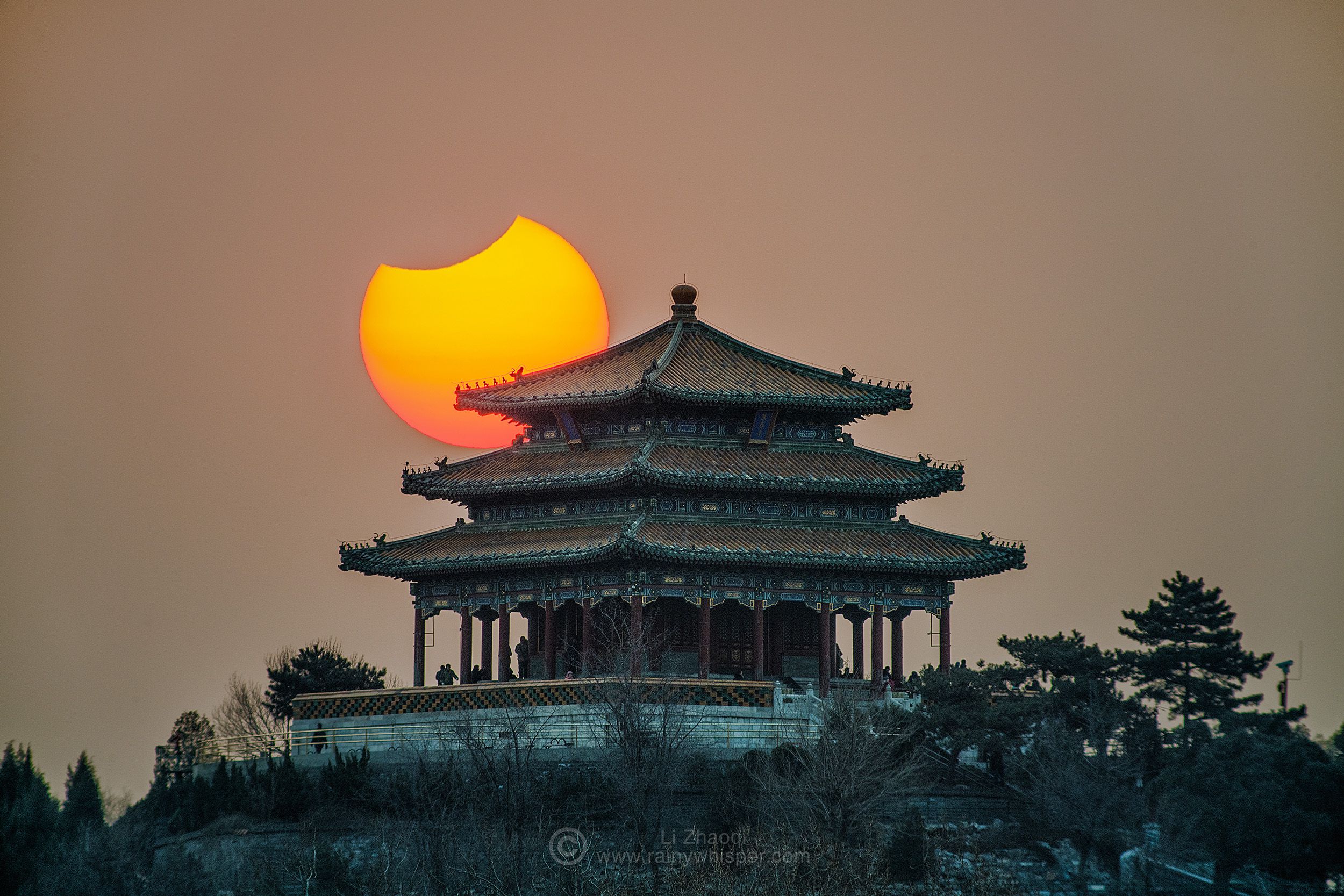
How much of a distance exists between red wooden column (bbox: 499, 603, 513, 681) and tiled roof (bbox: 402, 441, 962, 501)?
13.0 ft

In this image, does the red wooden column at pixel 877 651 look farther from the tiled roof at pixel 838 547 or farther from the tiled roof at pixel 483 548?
the tiled roof at pixel 483 548

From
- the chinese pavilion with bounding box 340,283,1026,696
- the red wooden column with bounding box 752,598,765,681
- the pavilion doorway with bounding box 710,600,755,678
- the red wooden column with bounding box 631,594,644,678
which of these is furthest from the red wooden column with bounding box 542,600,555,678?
the red wooden column with bounding box 752,598,765,681

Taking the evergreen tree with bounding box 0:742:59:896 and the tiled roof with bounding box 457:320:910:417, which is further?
the tiled roof with bounding box 457:320:910:417

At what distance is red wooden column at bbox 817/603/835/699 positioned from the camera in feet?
238

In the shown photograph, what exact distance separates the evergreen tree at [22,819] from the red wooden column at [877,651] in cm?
2527

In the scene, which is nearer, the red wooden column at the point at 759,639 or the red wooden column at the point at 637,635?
the red wooden column at the point at 637,635

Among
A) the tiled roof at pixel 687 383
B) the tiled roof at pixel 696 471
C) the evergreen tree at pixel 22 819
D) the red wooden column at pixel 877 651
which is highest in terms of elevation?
the tiled roof at pixel 687 383

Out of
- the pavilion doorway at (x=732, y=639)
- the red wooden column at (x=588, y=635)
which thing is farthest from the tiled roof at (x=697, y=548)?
the pavilion doorway at (x=732, y=639)

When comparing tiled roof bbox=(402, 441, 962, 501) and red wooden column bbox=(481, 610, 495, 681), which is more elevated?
tiled roof bbox=(402, 441, 962, 501)

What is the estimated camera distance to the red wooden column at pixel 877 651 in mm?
72500

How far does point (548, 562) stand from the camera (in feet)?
240

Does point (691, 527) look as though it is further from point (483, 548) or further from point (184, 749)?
point (184, 749)

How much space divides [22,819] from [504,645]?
15857 millimetres

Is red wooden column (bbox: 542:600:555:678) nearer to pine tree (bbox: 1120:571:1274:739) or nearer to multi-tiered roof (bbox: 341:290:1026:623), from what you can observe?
multi-tiered roof (bbox: 341:290:1026:623)
